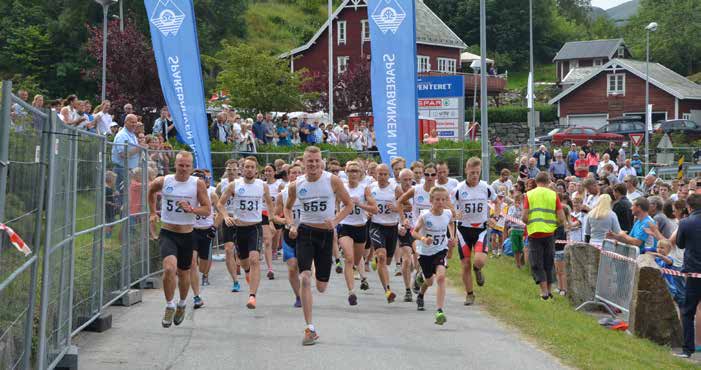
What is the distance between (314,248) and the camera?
11508mm

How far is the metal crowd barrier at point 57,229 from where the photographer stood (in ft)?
19.9

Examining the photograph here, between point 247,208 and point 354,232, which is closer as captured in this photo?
point 354,232

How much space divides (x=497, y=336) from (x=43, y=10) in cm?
5490

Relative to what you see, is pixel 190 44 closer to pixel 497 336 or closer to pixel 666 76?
pixel 497 336

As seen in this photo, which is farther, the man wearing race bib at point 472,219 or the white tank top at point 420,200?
the white tank top at point 420,200

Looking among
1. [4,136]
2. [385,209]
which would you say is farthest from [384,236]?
[4,136]

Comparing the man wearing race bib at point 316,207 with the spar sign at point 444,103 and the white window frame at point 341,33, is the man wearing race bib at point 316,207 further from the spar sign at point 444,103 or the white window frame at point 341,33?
the white window frame at point 341,33

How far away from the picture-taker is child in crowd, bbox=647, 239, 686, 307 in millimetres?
13422

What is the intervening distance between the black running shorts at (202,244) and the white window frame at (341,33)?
191 feet

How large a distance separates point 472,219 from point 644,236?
8.52 feet

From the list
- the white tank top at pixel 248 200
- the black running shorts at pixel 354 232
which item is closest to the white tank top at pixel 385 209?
the black running shorts at pixel 354 232

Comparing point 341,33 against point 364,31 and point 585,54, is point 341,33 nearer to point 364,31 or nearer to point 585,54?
point 364,31

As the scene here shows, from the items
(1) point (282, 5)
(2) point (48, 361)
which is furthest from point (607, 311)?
(1) point (282, 5)

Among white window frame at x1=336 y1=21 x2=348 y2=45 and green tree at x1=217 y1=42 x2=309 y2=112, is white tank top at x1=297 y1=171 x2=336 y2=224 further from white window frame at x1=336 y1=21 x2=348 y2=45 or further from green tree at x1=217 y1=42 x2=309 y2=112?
white window frame at x1=336 y1=21 x2=348 y2=45
